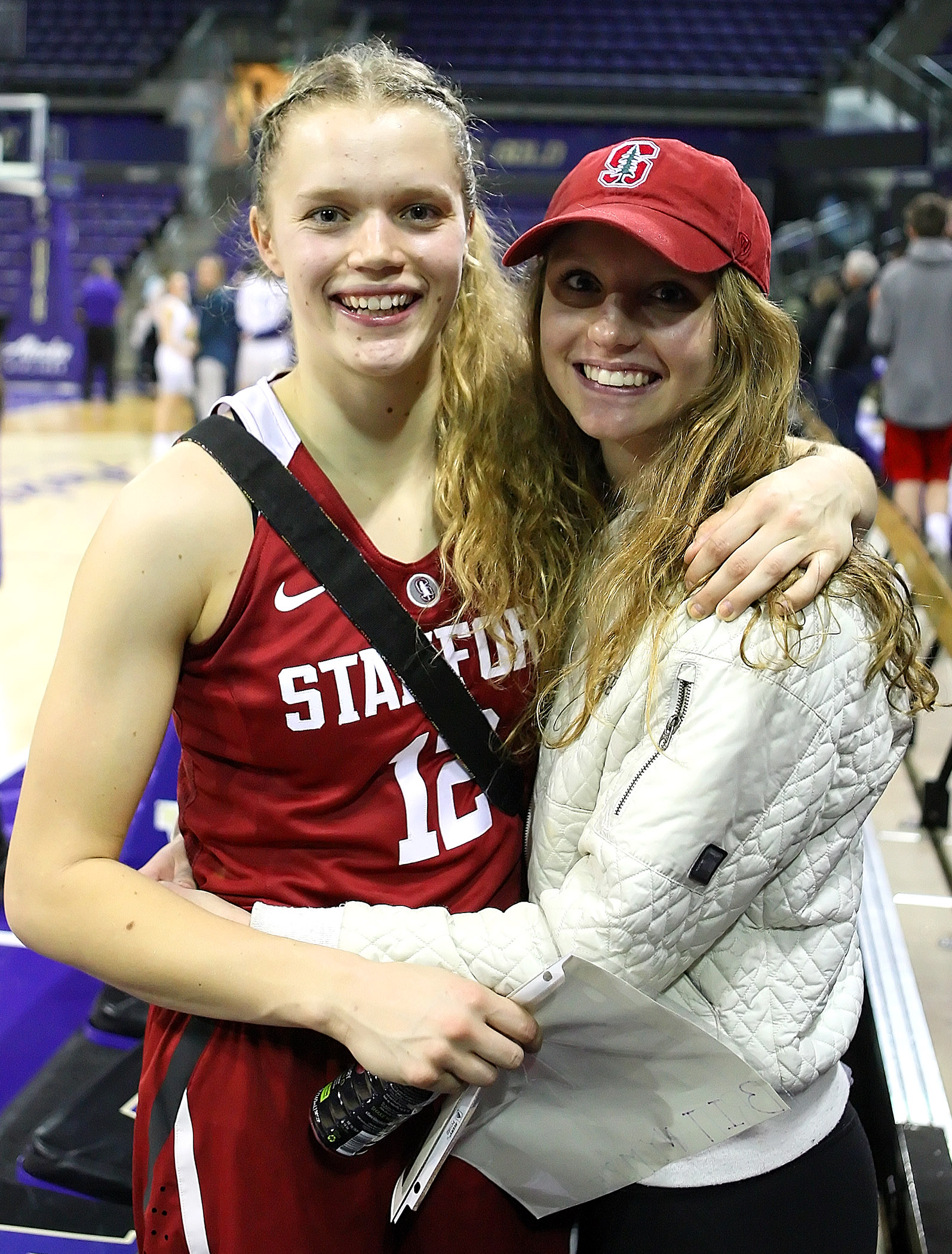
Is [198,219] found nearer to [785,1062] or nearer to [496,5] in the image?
[496,5]

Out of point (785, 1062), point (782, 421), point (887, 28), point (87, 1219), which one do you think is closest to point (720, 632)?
point (782, 421)

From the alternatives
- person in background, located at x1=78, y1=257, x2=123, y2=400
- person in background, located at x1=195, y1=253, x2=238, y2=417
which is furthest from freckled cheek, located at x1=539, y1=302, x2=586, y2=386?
person in background, located at x1=78, y1=257, x2=123, y2=400

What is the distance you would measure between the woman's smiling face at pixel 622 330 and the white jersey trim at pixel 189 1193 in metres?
0.85

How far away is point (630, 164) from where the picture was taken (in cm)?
123

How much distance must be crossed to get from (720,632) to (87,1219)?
138cm

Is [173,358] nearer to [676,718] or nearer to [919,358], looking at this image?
[919,358]

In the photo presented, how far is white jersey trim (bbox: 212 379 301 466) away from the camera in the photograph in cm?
127

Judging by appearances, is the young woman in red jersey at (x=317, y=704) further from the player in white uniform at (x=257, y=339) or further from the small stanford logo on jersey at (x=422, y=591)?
the player in white uniform at (x=257, y=339)

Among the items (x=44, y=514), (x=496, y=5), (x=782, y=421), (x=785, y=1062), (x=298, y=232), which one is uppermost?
(x=496, y=5)

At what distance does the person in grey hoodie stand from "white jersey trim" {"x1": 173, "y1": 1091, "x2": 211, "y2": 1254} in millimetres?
5145

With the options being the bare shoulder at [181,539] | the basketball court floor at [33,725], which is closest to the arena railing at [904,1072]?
the basketball court floor at [33,725]

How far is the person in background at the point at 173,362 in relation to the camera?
9.36 metres

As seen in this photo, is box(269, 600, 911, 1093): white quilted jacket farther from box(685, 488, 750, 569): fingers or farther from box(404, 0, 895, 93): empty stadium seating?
box(404, 0, 895, 93): empty stadium seating

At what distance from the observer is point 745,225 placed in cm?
123
